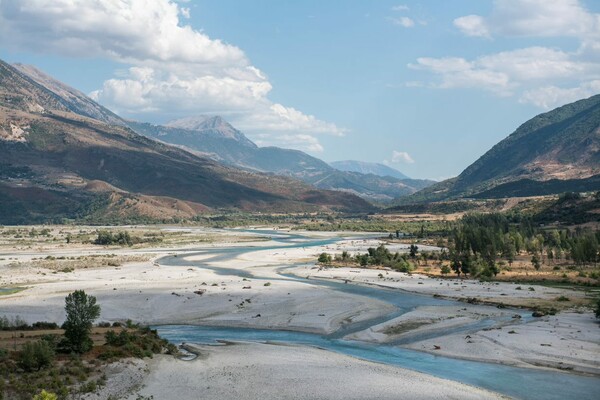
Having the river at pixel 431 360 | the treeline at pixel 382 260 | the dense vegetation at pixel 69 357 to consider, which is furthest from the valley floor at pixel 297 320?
the treeline at pixel 382 260

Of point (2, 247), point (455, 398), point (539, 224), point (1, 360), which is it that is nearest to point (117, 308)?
point (1, 360)

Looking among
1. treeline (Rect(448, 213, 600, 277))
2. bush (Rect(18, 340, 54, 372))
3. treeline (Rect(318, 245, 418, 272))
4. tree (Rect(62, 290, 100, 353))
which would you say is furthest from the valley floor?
treeline (Rect(448, 213, 600, 277))

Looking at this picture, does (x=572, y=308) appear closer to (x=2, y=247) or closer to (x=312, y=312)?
(x=312, y=312)

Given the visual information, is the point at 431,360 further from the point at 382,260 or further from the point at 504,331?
the point at 382,260

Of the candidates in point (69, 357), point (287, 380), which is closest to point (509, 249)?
point (287, 380)

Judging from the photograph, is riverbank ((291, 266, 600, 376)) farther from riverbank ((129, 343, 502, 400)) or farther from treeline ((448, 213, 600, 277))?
treeline ((448, 213, 600, 277))
